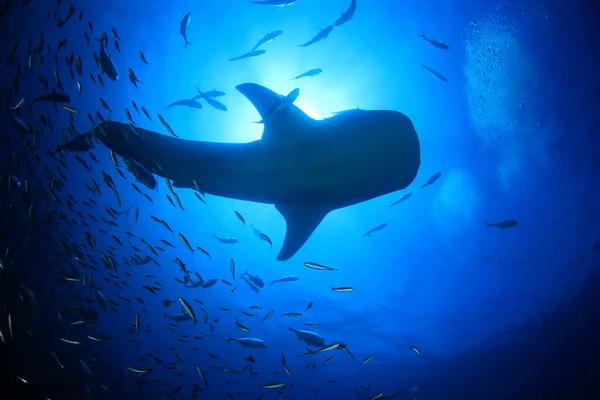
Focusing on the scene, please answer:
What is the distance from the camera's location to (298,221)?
4.71 metres

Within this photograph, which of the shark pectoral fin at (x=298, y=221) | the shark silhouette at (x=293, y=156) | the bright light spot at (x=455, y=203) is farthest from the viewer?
the bright light spot at (x=455, y=203)

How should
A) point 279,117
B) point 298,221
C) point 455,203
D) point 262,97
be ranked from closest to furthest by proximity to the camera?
point 279,117
point 262,97
point 298,221
point 455,203

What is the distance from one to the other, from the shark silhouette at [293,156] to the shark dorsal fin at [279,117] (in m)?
0.01

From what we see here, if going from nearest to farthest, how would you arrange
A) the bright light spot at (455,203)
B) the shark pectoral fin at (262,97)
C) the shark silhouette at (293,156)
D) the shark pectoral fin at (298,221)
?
the shark silhouette at (293,156)
the shark pectoral fin at (262,97)
the shark pectoral fin at (298,221)
the bright light spot at (455,203)

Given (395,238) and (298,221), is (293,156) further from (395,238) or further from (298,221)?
(395,238)

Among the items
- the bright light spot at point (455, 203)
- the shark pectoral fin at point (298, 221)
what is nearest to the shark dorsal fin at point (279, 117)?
the shark pectoral fin at point (298, 221)

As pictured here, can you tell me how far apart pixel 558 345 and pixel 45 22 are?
36.0m

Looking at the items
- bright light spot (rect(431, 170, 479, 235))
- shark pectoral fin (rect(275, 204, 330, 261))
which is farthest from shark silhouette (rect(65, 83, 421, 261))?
bright light spot (rect(431, 170, 479, 235))

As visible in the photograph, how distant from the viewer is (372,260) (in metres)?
15.3

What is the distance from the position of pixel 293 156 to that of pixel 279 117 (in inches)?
20.0

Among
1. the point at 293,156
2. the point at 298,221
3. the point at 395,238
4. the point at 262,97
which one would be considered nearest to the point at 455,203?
the point at 395,238

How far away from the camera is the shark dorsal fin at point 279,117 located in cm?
366

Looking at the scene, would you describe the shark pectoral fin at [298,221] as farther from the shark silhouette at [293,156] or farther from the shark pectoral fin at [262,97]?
the shark pectoral fin at [262,97]

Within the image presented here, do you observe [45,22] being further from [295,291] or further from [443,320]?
[443,320]
